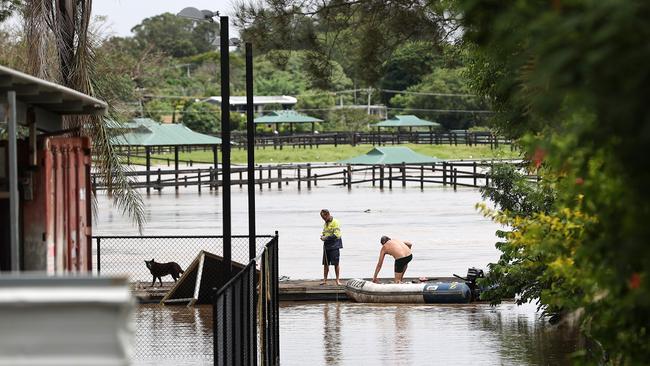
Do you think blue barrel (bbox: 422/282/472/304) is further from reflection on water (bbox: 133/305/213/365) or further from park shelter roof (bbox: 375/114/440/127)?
park shelter roof (bbox: 375/114/440/127)

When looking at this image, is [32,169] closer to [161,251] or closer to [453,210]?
[161,251]

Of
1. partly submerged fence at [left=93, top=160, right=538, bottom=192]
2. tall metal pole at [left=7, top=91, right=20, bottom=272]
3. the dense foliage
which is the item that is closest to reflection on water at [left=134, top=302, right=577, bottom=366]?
the dense foliage

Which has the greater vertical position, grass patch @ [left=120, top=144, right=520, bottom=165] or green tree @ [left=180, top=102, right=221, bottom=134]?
green tree @ [left=180, top=102, right=221, bottom=134]

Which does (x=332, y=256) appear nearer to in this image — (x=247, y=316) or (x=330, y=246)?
(x=330, y=246)

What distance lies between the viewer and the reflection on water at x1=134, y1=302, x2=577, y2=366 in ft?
63.9

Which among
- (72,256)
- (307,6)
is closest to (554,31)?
(72,256)

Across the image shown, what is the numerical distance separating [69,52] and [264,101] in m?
96.7

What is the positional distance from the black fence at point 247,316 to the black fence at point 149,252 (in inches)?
396

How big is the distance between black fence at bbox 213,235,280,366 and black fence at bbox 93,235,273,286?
1006 cm

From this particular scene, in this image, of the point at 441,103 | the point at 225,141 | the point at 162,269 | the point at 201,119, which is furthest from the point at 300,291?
the point at 441,103

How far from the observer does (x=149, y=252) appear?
36.7 meters

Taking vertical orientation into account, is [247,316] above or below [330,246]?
above

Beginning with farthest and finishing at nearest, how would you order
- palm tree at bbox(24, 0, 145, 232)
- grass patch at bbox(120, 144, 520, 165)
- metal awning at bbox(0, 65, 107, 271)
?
grass patch at bbox(120, 144, 520, 165)
palm tree at bbox(24, 0, 145, 232)
metal awning at bbox(0, 65, 107, 271)

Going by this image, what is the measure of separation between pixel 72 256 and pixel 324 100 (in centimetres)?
11632
